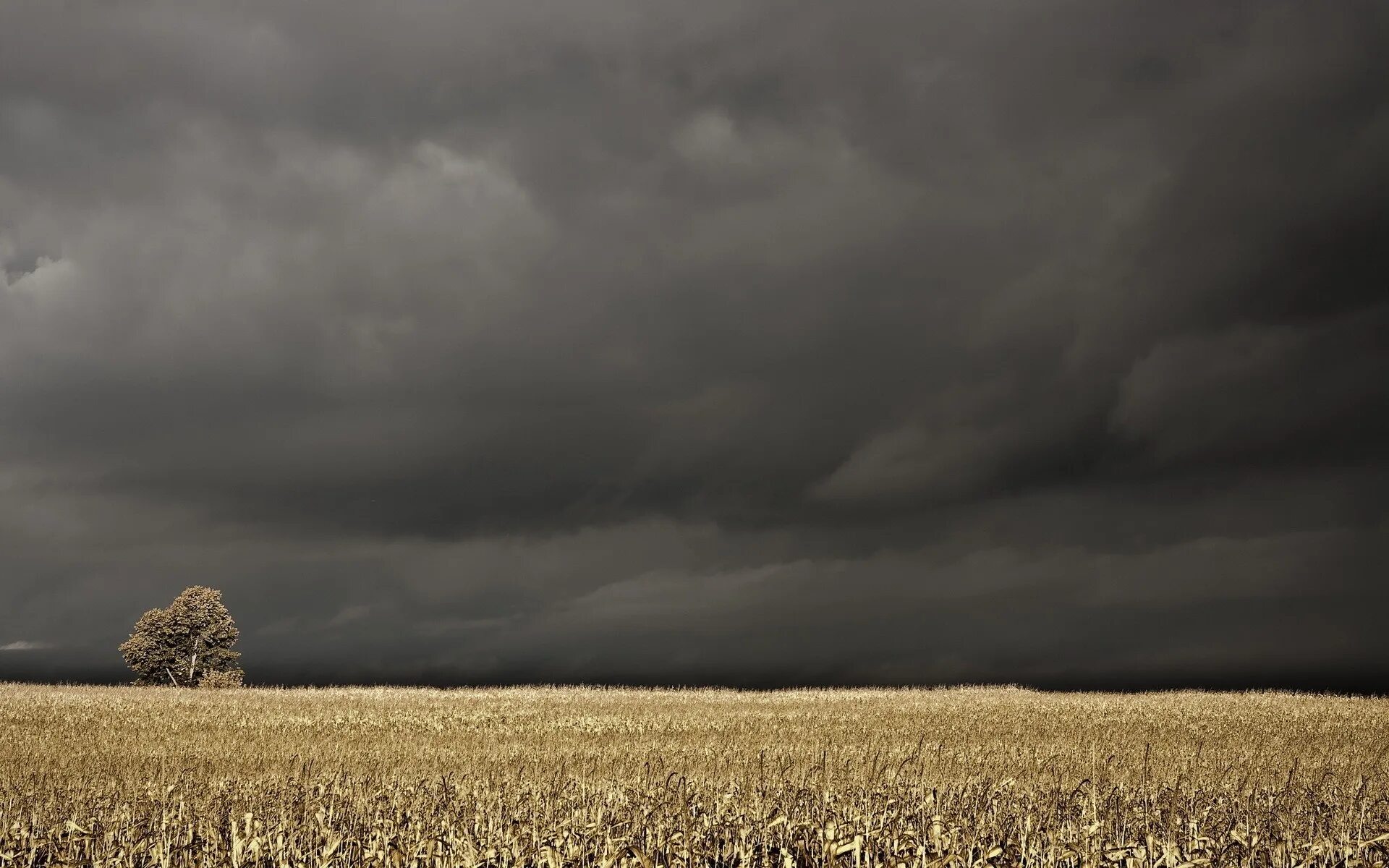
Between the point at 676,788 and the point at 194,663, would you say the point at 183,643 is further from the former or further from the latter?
the point at 676,788

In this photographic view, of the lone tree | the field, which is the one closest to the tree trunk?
the lone tree

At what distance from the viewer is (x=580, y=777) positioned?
18.9 m

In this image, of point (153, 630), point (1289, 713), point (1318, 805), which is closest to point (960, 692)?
point (1289, 713)

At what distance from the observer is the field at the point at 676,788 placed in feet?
39.3

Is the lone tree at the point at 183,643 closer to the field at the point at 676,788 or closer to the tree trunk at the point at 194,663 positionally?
the tree trunk at the point at 194,663

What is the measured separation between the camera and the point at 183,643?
74938mm

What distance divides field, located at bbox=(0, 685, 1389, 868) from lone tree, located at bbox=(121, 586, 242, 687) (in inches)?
1521

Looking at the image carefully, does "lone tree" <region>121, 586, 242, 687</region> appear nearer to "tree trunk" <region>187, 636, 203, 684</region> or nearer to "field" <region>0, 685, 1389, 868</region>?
"tree trunk" <region>187, 636, 203, 684</region>

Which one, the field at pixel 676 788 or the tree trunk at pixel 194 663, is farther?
the tree trunk at pixel 194 663

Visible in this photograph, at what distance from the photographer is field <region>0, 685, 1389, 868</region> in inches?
472

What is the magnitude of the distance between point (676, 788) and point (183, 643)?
2871 inches

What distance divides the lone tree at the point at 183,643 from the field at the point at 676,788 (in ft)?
127

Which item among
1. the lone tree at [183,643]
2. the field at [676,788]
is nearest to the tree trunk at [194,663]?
the lone tree at [183,643]

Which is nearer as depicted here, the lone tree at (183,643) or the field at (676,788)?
the field at (676,788)
